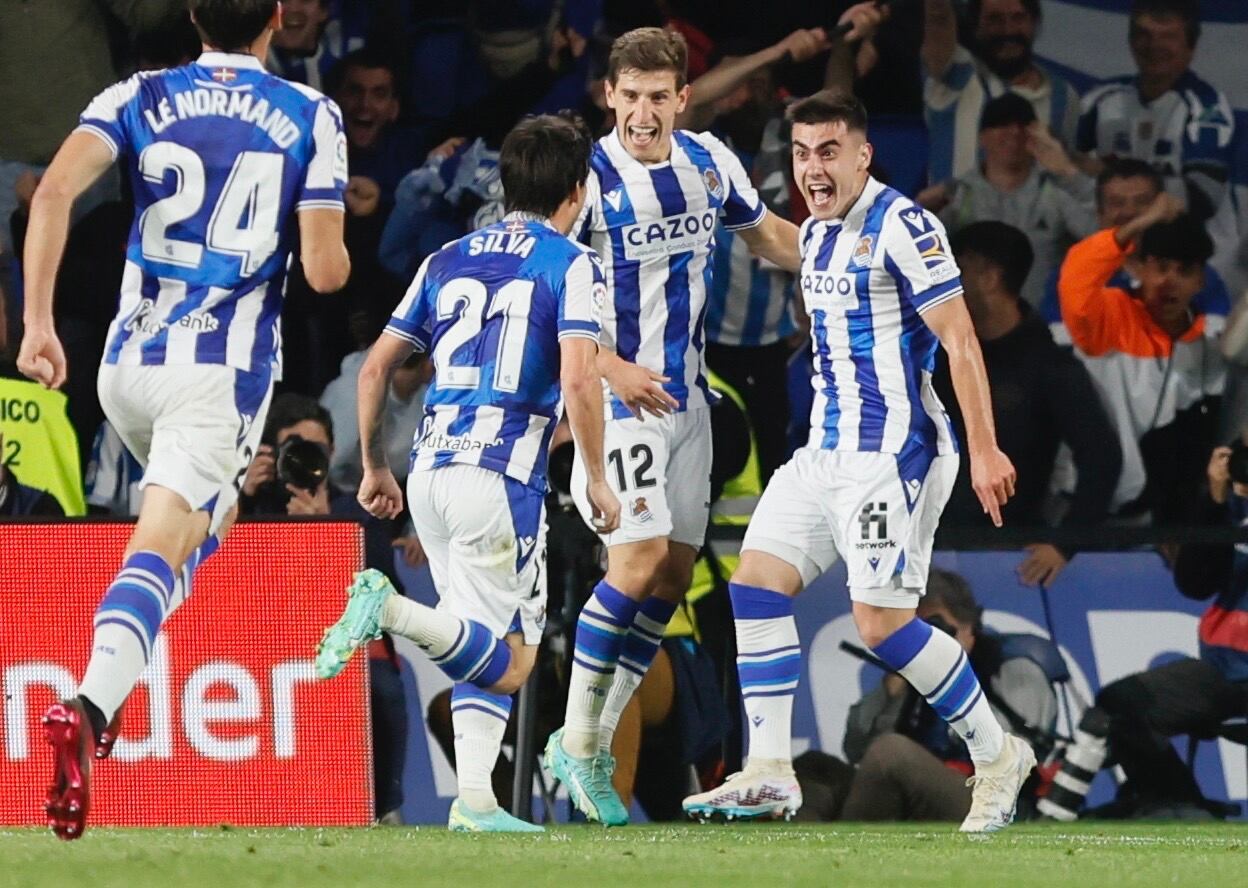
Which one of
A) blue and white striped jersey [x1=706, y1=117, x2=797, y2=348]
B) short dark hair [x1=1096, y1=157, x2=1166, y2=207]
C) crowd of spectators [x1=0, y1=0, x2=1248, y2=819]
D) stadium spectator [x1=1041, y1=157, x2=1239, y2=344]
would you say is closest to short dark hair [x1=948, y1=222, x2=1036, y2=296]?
crowd of spectators [x1=0, y1=0, x2=1248, y2=819]

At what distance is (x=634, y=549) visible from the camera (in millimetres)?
6953

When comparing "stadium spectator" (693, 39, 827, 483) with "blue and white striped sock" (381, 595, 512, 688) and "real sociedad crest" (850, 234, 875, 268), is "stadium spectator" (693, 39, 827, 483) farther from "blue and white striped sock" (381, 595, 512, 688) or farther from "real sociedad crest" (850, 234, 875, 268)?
"blue and white striped sock" (381, 595, 512, 688)

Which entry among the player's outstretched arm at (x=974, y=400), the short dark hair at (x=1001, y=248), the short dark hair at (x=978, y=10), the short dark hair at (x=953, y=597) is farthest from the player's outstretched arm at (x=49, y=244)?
the short dark hair at (x=978, y=10)

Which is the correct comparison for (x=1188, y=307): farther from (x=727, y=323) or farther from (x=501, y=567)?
(x=501, y=567)

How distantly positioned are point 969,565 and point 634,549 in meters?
2.09

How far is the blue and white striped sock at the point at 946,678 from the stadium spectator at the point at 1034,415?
8.28 ft

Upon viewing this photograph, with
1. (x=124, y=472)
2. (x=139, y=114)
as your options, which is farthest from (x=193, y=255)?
(x=124, y=472)

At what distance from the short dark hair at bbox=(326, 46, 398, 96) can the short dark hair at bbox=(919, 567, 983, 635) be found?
3004 mm

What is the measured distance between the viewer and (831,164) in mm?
6633

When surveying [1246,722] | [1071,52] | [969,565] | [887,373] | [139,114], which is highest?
[1071,52]

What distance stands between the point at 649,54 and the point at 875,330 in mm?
1082

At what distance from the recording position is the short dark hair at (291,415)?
28.9 ft

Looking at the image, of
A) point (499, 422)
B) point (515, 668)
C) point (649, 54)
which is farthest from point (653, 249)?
point (515, 668)

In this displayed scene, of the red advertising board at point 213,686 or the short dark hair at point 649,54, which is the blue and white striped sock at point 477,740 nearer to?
the red advertising board at point 213,686
